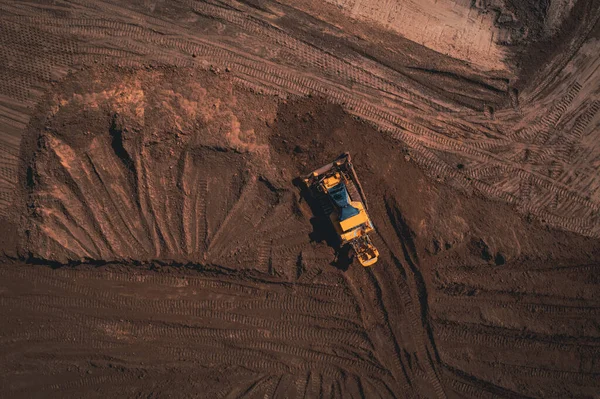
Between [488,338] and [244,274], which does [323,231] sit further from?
[488,338]

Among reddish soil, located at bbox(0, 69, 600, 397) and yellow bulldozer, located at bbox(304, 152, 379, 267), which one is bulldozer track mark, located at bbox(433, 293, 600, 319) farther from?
yellow bulldozer, located at bbox(304, 152, 379, 267)

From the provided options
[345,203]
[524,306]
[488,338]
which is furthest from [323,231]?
[524,306]

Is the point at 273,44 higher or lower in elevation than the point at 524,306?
higher

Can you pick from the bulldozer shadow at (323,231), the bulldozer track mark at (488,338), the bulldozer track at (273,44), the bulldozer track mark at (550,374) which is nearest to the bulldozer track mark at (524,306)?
the bulldozer track mark at (488,338)

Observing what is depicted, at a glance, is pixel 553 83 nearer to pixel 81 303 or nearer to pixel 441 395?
pixel 441 395

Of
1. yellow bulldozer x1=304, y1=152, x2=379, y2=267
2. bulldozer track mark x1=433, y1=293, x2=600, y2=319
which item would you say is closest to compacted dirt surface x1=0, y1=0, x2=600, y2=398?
bulldozer track mark x1=433, y1=293, x2=600, y2=319

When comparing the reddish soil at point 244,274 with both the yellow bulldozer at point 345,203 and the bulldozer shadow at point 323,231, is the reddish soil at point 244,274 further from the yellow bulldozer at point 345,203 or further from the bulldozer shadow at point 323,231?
the yellow bulldozer at point 345,203

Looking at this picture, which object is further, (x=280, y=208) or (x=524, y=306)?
(x=524, y=306)
